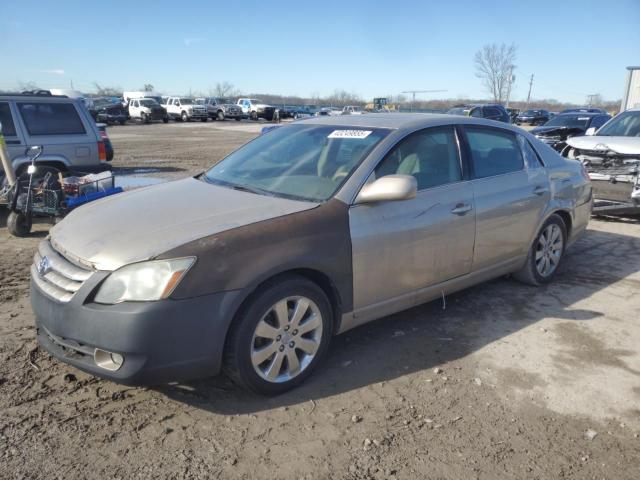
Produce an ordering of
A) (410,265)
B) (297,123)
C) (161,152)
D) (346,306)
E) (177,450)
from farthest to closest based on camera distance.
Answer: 1. (161,152)
2. (297,123)
3. (410,265)
4. (346,306)
5. (177,450)

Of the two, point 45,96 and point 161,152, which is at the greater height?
point 45,96

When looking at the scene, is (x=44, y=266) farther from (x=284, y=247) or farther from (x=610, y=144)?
(x=610, y=144)

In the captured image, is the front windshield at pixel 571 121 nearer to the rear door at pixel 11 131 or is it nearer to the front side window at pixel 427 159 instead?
the front side window at pixel 427 159

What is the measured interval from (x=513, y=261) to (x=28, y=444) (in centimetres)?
392

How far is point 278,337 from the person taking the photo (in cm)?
315


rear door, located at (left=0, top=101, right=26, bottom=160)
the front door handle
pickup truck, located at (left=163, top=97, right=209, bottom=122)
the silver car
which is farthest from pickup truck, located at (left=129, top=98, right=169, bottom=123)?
the front door handle

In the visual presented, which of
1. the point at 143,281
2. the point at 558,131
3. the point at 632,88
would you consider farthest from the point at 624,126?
the point at 632,88

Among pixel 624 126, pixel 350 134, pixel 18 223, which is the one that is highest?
pixel 350 134

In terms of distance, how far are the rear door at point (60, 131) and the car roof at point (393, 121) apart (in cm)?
500

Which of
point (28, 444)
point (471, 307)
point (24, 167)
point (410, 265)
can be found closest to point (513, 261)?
point (471, 307)

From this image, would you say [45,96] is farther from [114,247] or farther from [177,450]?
[177,450]

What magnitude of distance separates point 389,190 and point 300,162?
0.88 meters

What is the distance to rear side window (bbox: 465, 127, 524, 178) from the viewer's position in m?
4.37

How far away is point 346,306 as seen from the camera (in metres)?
3.47
